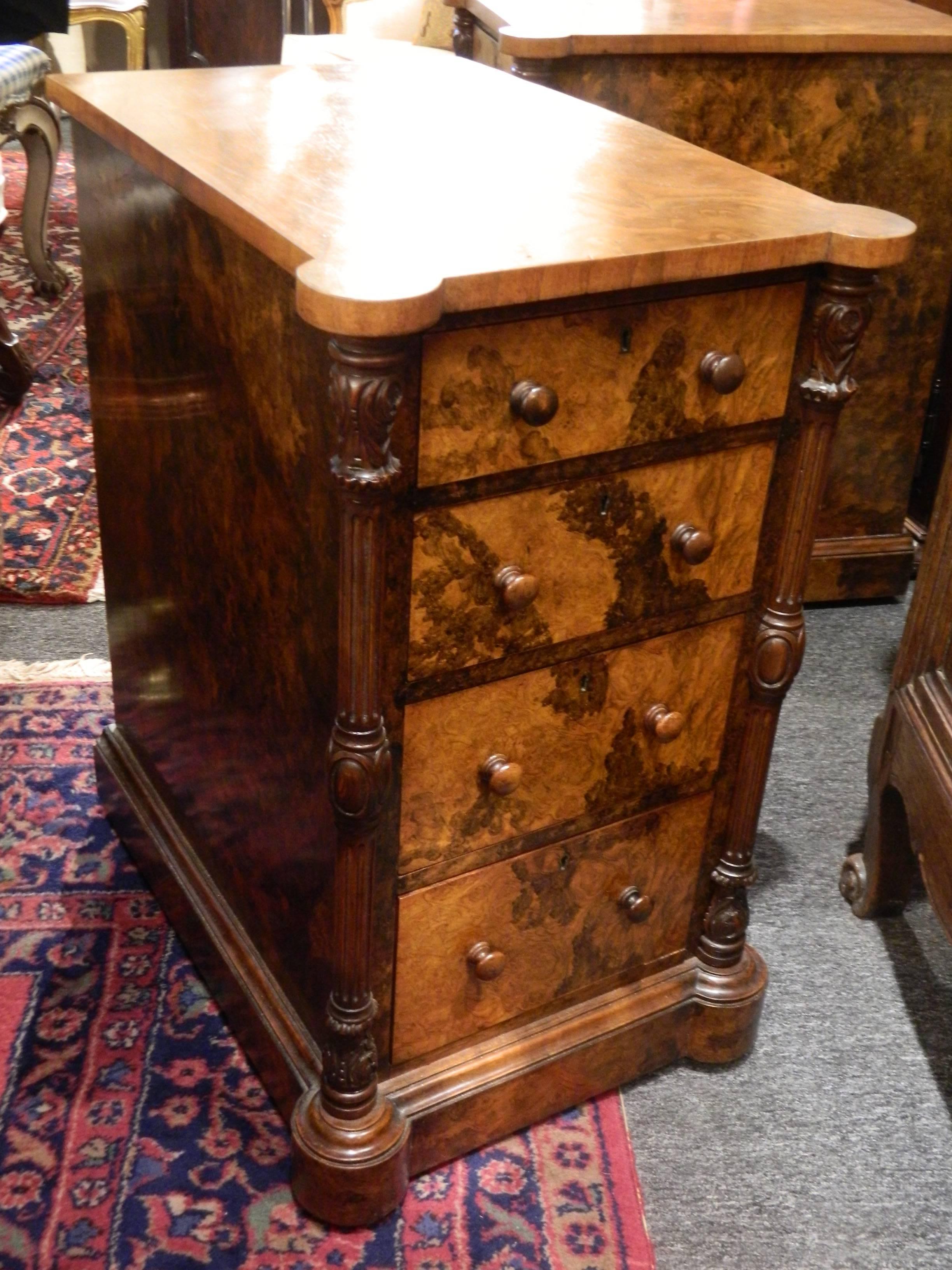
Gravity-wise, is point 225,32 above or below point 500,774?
above

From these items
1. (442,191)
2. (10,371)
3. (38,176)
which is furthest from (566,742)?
(38,176)

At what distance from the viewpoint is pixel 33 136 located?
368 centimetres

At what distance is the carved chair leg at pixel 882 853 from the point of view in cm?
185

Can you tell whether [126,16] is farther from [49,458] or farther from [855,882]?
[855,882]

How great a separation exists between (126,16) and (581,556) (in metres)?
4.11

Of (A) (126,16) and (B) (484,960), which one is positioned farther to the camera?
(A) (126,16)

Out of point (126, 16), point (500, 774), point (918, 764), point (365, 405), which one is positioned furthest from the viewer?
point (126, 16)

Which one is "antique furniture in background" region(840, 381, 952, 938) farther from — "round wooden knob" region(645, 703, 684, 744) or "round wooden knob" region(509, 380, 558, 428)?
"round wooden knob" region(509, 380, 558, 428)

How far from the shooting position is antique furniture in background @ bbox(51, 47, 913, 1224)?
1123 mm

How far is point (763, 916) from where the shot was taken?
190 centimetres

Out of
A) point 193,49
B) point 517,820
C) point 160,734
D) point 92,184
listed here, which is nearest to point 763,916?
point 517,820

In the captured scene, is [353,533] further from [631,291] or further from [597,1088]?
[597,1088]

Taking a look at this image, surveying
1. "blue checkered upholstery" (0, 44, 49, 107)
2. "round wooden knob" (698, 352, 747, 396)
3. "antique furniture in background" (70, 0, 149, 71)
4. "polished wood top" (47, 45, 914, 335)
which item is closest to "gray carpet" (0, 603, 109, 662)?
"polished wood top" (47, 45, 914, 335)

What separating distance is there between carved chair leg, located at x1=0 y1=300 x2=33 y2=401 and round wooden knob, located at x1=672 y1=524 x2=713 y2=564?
119 centimetres
